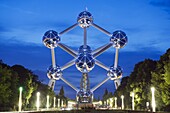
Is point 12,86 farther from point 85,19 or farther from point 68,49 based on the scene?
point 68,49

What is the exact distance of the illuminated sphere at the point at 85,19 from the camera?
108 m

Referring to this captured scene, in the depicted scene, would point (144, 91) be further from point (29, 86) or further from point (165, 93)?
point (29, 86)

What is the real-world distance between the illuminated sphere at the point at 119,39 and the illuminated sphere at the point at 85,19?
9.50 metres

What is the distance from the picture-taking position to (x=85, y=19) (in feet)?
353

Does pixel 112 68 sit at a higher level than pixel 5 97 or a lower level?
higher

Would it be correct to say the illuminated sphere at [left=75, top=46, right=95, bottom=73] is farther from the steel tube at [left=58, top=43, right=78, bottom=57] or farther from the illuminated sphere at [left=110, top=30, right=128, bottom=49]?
the illuminated sphere at [left=110, top=30, right=128, bottom=49]

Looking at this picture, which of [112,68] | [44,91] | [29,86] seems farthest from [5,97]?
[112,68]

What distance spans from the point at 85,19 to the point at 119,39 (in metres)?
13.3

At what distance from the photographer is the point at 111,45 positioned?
11188 centimetres

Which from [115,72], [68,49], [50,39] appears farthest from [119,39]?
[50,39]

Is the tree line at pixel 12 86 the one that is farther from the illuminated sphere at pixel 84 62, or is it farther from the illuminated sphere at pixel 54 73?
the illuminated sphere at pixel 54 73

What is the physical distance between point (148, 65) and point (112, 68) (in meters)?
49.0

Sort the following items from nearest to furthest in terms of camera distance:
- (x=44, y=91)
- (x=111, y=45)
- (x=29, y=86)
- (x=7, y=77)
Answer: (x=7, y=77) < (x=29, y=86) < (x=44, y=91) < (x=111, y=45)

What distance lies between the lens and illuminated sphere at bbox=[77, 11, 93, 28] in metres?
108
